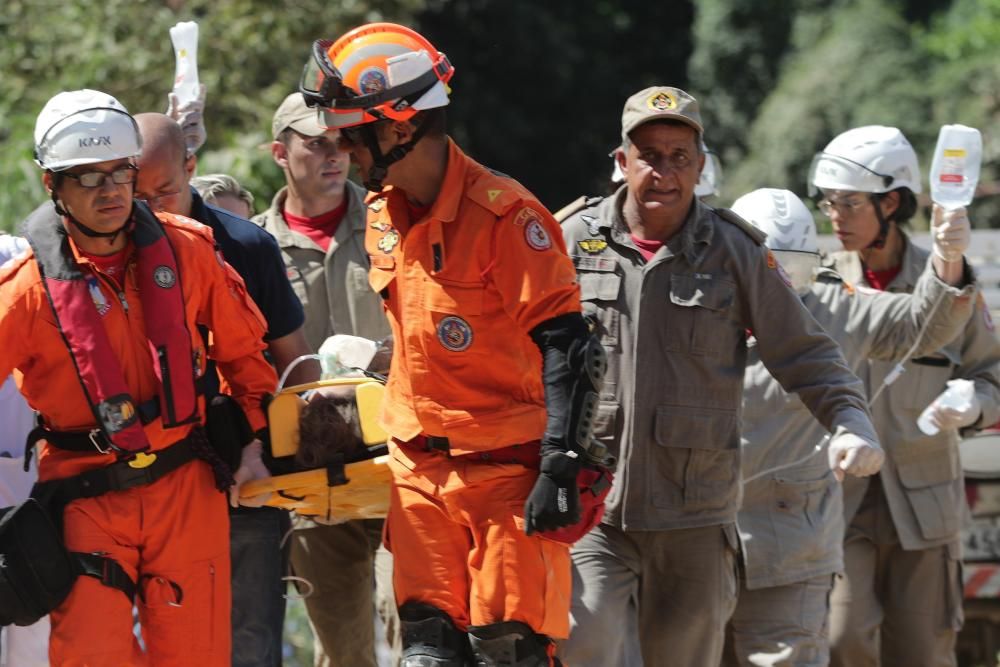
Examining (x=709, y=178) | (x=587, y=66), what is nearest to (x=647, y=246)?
(x=709, y=178)

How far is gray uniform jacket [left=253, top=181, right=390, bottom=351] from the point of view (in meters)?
7.03

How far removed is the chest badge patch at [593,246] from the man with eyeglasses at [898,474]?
186 cm

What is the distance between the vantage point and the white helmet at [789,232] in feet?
22.3

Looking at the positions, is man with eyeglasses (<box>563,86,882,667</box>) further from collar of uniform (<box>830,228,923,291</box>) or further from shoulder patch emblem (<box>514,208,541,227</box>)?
collar of uniform (<box>830,228,923,291</box>)

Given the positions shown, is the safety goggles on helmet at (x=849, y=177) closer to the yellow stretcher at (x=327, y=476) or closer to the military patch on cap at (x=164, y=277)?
the yellow stretcher at (x=327, y=476)

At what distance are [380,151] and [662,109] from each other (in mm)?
1242

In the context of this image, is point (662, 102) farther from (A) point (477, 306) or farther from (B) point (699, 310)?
(A) point (477, 306)

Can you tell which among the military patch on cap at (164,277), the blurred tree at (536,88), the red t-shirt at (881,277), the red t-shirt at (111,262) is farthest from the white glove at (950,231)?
the blurred tree at (536,88)

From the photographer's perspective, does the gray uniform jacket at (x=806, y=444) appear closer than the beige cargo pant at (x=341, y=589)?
Yes

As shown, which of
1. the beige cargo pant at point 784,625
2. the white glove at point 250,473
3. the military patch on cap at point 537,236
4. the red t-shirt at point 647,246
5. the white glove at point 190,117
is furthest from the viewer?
the white glove at point 190,117

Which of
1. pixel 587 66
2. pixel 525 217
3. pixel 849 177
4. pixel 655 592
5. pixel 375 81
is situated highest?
pixel 587 66

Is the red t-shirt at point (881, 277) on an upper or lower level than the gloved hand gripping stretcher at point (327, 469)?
upper

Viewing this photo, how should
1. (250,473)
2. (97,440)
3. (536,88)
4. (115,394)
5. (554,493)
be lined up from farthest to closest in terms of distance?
1. (536,88)
2. (250,473)
3. (97,440)
4. (115,394)
5. (554,493)

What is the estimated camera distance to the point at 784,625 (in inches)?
253
